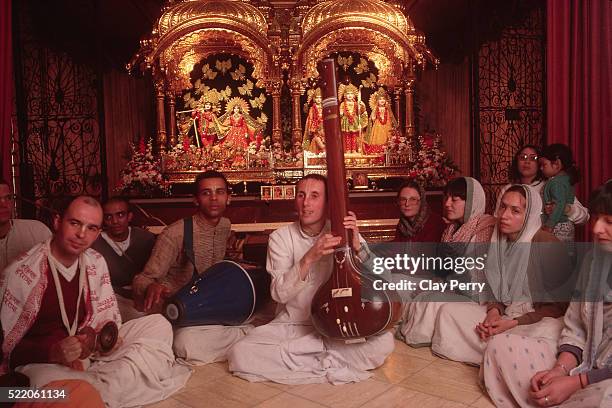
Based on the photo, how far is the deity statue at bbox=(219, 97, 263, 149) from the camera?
7168 millimetres

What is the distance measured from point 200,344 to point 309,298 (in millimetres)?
738

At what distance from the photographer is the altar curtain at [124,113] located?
26.5 ft

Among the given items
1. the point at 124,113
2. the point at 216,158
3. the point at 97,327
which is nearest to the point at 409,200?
the point at 97,327

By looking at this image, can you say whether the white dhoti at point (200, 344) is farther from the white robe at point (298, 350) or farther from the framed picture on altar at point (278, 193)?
the framed picture on altar at point (278, 193)

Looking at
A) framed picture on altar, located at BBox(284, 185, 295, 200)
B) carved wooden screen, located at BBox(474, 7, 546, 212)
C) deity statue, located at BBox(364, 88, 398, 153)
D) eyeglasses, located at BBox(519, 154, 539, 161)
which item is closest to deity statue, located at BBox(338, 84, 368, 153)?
deity statue, located at BBox(364, 88, 398, 153)

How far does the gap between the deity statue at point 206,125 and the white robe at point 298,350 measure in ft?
15.8

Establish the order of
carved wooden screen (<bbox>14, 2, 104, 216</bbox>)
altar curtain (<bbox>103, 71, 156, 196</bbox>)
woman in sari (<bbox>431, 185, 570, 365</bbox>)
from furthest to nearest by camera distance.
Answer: altar curtain (<bbox>103, 71, 156, 196</bbox>) < carved wooden screen (<bbox>14, 2, 104, 216</bbox>) < woman in sari (<bbox>431, 185, 570, 365</bbox>)

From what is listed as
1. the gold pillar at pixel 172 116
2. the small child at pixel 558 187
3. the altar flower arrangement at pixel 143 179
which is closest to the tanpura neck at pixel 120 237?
the altar flower arrangement at pixel 143 179

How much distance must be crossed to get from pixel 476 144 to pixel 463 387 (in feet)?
11.2

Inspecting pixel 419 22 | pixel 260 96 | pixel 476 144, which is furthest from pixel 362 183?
pixel 419 22

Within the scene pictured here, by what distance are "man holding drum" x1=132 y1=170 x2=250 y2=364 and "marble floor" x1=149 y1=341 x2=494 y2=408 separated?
182 millimetres

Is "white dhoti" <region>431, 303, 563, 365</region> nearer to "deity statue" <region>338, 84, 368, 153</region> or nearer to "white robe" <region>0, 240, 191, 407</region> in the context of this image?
"white robe" <region>0, 240, 191, 407</region>

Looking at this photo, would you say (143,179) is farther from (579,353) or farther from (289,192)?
(579,353)

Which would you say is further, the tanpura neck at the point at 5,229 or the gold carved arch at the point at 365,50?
the gold carved arch at the point at 365,50
